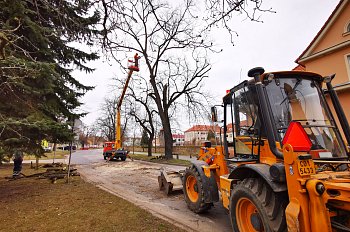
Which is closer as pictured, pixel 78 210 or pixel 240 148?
pixel 240 148

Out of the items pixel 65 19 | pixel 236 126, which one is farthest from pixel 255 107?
pixel 65 19

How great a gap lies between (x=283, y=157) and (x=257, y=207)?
2.49ft

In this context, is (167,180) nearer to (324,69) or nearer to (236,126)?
(236,126)

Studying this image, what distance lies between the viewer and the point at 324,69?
570 inches

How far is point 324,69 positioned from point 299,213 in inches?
599

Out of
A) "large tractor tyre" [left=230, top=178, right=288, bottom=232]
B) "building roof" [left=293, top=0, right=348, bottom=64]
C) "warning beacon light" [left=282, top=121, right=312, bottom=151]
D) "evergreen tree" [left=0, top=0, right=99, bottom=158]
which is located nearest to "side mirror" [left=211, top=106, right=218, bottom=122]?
"large tractor tyre" [left=230, top=178, right=288, bottom=232]

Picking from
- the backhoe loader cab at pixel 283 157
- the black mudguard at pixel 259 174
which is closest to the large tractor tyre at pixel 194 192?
the backhoe loader cab at pixel 283 157

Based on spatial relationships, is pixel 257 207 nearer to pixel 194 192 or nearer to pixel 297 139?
pixel 297 139

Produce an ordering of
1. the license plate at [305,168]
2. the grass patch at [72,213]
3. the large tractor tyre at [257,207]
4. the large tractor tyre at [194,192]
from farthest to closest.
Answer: the large tractor tyre at [194,192] → the grass patch at [72,213] → the large tractor tyre at [257,207] → the license plate at [305,168]

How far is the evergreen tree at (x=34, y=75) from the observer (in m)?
4.31

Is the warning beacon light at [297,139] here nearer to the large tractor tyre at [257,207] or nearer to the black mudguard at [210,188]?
the large tractor tyre at [257,207]

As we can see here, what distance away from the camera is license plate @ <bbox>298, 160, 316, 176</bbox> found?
2533mm

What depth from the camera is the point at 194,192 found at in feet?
18.0

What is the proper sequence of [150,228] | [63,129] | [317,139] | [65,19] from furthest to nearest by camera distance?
[63,129] → [150,228] → [65,19] → [317,139]
